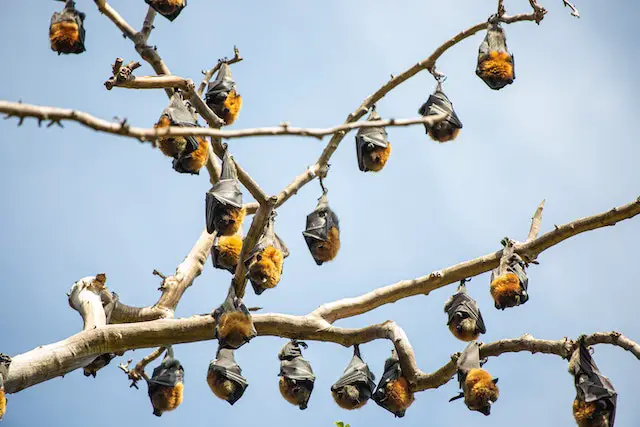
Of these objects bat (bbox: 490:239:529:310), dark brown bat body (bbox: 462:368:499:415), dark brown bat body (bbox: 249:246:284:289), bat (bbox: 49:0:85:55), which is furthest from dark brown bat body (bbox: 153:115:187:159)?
dark brown bat body (bbox: 462:368:499:415)

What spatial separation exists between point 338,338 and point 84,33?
4.74 metres

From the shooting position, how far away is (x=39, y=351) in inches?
372

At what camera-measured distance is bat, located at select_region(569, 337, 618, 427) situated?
8.52 m

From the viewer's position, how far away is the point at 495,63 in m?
11.4

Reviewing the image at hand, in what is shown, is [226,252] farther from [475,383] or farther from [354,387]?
[475,383]

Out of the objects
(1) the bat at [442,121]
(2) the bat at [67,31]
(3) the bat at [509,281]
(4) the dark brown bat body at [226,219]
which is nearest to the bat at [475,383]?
(3) the bat at [509,281]

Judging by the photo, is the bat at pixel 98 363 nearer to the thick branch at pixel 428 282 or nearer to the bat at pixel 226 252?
the bat at pixel 226 252

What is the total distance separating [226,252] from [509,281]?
3.31 metres

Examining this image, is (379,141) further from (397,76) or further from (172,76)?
(172,76)

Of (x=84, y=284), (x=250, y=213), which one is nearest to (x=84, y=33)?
(x=84, y=284)

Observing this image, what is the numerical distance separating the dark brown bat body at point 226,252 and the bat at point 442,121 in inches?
115

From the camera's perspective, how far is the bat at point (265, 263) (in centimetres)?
966

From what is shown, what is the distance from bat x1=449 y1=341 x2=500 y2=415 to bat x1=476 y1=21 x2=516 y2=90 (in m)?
4.01

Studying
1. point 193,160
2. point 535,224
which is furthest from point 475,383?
point 193,160
